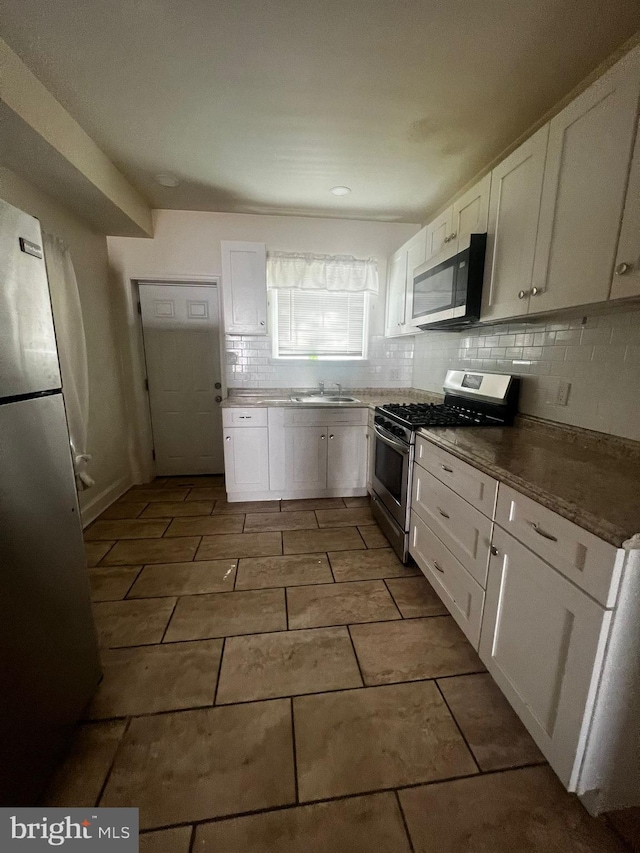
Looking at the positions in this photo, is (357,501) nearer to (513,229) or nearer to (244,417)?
(244,417)

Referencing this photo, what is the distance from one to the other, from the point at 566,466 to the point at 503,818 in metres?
1.14

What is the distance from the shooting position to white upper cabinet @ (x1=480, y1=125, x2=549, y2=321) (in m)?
1.51

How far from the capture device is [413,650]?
61.9 inches

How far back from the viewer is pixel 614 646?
2.83ft

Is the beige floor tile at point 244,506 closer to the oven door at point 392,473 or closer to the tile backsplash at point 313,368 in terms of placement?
the oven door at point 392,473

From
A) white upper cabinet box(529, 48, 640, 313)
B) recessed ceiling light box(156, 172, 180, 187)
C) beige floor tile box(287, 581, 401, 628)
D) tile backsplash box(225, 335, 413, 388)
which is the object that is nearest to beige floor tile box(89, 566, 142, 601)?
beige floor tile box(287, 581, 401, 628)

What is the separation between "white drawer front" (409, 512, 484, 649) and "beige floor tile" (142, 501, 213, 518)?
1.79m

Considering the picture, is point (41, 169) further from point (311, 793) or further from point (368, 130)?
point (311, 793)

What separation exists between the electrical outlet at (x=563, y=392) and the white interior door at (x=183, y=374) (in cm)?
301

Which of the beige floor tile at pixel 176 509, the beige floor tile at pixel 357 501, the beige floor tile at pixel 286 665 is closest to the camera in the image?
the beige floor tile at pixel 286 665

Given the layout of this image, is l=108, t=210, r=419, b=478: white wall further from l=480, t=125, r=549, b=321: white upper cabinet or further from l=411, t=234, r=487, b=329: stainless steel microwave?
l=480, t=125, r=549, b=321: white upper cabinet

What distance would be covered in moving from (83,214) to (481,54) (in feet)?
9.14

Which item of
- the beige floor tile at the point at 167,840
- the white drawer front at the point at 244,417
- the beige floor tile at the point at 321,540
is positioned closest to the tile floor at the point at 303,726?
the beige floor tile at the point at 167,840

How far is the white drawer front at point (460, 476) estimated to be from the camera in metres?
1.33
